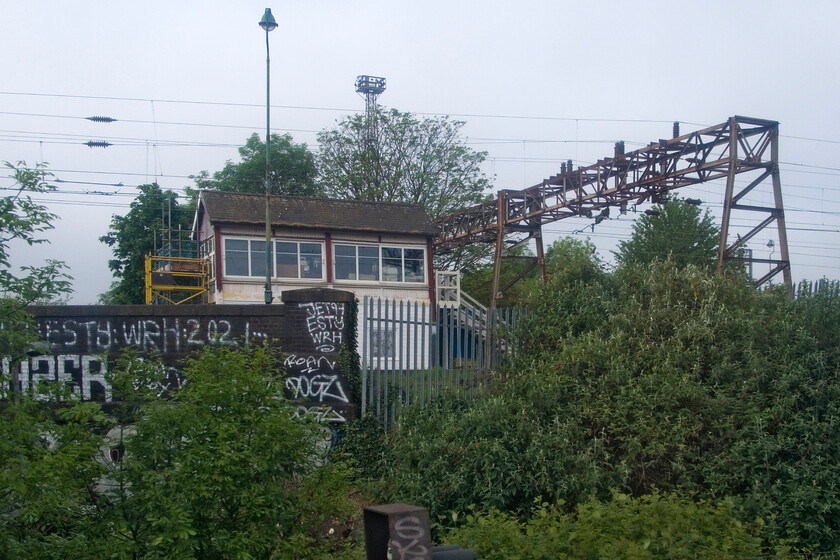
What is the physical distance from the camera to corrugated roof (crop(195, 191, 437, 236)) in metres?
23.3

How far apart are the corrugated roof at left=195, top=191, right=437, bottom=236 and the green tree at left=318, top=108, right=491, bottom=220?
10.3 metres

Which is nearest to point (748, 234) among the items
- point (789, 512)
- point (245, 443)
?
point (789, 512)

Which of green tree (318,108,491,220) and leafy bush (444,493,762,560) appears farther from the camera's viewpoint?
green tree (318,108,491,220)

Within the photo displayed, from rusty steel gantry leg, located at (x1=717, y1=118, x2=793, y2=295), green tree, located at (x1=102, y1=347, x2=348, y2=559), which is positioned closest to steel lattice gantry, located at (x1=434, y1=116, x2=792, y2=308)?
rusty steel gantry leg, located at (x1=717, y1=118, x2=793, y2=295)

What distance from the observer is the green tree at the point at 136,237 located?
Result: 36.9 meters

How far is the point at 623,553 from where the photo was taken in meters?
5.30

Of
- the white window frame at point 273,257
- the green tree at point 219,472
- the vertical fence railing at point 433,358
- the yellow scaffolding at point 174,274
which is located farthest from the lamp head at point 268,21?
the green tree at point 219,472

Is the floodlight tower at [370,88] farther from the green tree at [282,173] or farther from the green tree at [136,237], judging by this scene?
the green tree at [136,237]

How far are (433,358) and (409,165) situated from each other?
26.6 m

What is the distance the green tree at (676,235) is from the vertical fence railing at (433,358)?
1524cm

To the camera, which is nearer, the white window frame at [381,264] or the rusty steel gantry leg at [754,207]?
the rusty steel gantry leg at [754,207]

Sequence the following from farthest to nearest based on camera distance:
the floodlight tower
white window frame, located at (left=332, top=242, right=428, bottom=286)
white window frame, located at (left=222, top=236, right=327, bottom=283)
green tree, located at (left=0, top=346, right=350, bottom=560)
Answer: the floodlight tower, white window frame, located at (left=332, top=242, right=428, bottom=286), white window frame, located at (left=222, top=236, right=327, bottom=283), green tree, located at (left=0, top=346, right=350, bottom=560)

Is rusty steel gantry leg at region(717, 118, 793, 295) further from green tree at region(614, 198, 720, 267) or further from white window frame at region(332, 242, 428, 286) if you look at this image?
white window frame at region(332, 242, 428, 286)

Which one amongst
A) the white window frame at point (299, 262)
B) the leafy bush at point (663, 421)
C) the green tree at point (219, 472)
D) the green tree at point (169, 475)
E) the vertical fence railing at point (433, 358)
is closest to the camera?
the green tree at point (169, 475)
